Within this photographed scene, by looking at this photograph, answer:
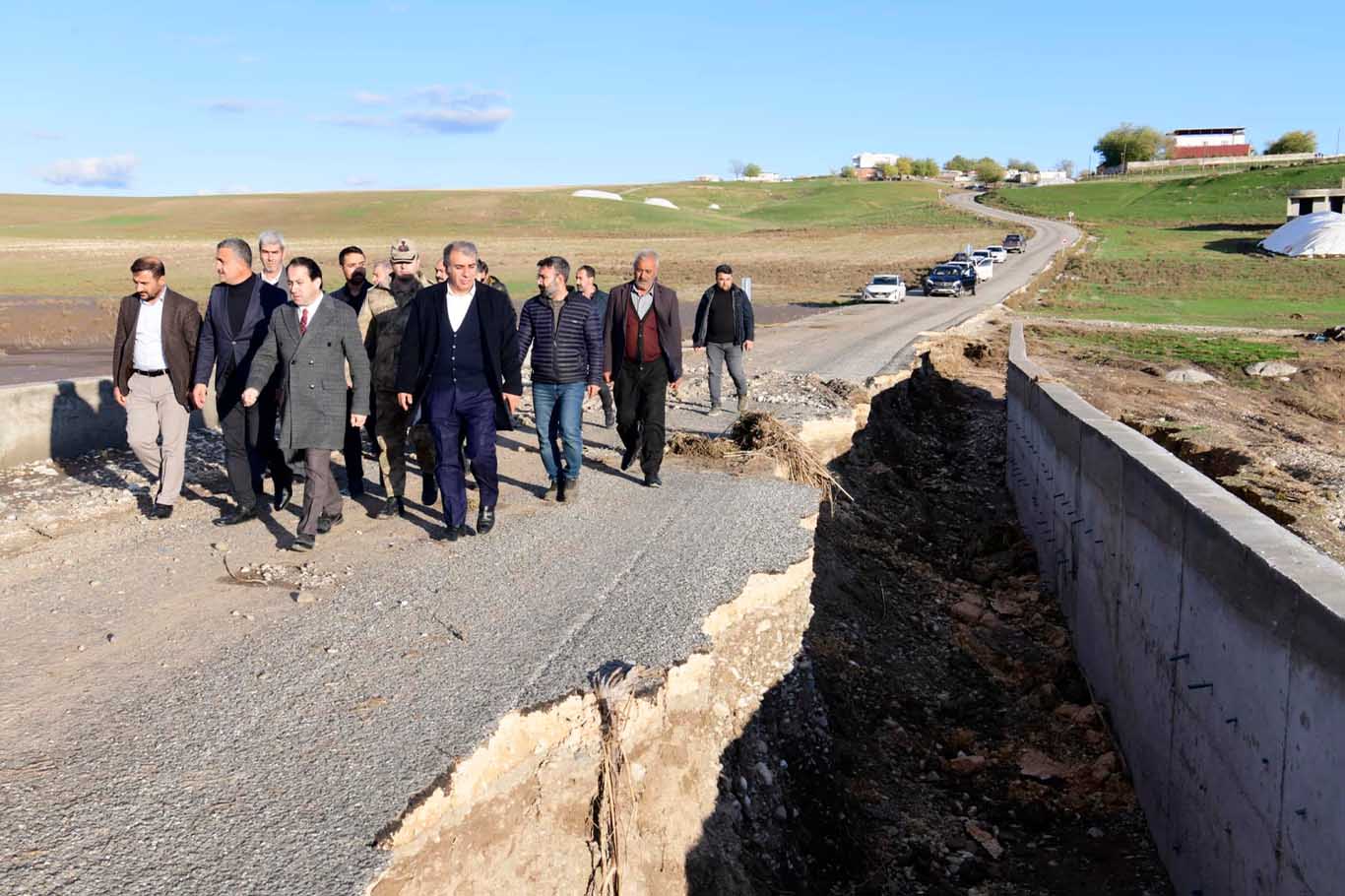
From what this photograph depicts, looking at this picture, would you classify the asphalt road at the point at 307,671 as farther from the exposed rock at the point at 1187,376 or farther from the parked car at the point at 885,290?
the parked car at the point at 885,290

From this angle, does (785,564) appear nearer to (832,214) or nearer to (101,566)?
(101,566)

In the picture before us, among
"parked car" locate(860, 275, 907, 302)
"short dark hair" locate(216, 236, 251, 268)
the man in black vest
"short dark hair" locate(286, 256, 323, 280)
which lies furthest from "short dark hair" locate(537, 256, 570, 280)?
"parked car" locate(860, 275, 907, 302)

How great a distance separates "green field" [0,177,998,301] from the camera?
51438mm

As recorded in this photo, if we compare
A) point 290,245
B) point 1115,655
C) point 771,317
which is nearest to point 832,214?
point 290,245

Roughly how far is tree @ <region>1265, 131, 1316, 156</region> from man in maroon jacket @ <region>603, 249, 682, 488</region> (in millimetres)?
157630

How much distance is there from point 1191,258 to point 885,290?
2919 cm

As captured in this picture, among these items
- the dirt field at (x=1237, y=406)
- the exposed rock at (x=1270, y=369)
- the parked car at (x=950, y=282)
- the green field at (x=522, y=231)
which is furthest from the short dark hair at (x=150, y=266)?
the parked car at (x=950, y=282)

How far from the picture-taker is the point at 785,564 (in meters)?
7.19

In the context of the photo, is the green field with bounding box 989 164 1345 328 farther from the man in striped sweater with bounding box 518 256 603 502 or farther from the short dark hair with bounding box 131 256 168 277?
the short dark hair with bounding box 131 256 168 277

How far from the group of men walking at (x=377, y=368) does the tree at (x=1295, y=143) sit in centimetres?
15845

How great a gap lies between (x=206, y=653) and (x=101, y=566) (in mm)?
1839

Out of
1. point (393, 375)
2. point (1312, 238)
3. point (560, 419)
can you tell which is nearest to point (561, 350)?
point (560, 419)

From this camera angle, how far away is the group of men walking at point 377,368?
7246mm

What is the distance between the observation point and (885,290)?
3800 centimetres
